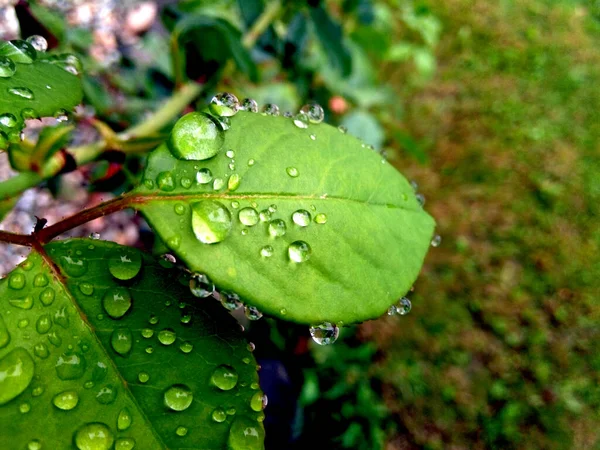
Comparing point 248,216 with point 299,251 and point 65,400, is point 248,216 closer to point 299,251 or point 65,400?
point 299,251

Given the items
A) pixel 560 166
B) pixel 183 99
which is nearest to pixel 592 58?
pixel 560 166

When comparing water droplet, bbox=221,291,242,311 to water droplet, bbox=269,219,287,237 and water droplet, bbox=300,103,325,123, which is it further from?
water droplet, bbox=300,103,325,123

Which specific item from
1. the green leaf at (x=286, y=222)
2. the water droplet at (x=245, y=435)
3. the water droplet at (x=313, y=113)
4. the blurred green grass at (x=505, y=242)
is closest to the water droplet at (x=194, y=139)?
the green leaf at (x=286, y=222)

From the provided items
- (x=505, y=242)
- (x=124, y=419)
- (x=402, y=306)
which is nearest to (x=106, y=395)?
(x=124, y=419)

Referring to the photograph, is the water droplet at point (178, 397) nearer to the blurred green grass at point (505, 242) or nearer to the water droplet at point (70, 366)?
the water droplet at point (70, 366)

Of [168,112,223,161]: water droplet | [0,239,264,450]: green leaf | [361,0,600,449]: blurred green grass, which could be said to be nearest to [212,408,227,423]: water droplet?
[0,239,264,450]: green leaf
